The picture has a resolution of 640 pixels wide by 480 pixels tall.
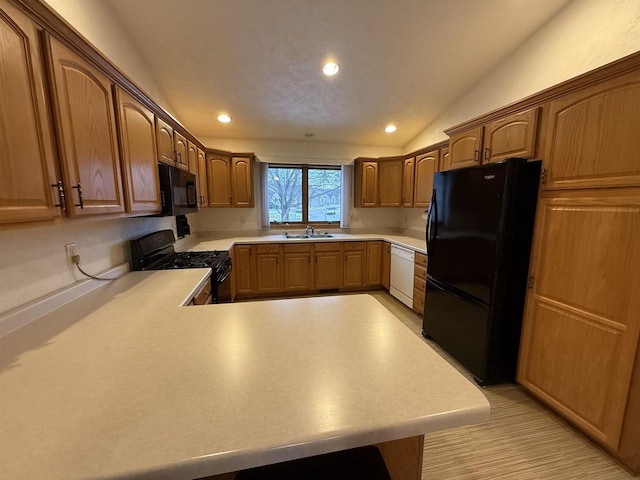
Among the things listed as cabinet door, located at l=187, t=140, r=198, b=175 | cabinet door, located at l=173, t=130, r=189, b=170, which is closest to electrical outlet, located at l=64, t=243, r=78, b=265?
cabinet door, located at l=173, t=130, r=189, b=170

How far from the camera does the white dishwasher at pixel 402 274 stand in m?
3.38

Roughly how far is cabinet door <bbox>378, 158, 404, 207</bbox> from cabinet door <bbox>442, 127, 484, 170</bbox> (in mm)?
1492

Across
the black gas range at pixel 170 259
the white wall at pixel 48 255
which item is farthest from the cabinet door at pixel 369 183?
the white wall at pixel 48 255

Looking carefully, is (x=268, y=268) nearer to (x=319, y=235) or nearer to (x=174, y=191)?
(x=319, y=235)

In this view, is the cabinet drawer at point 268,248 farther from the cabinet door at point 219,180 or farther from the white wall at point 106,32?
the white wall at point 106,32

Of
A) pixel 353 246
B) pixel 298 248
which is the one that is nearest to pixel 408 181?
pixel 353 246

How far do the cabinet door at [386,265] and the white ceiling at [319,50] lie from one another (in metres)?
1.85

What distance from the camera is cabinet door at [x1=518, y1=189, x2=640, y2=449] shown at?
4.52 feet

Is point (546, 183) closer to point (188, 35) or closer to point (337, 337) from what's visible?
point (337, 337)

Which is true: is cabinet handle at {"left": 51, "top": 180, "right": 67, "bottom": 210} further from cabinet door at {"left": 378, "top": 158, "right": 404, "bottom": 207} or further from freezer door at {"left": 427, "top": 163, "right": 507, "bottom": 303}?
cabinet door at {"left": 378, "top": 158, "right": 404, "bottom": 207}

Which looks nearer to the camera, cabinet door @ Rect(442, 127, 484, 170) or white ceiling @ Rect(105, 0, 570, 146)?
white ceiling @ Rect(105, 0, 570, 146)

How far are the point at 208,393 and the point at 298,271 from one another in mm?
3163

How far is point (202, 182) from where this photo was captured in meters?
3.37

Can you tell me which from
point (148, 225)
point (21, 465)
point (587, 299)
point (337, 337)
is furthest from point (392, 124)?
point (21, 465)
